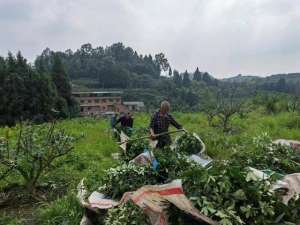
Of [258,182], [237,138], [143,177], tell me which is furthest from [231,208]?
[237,138]

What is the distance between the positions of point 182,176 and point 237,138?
5631 mm

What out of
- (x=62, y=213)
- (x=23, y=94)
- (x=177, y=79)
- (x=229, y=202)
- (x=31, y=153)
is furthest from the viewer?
(x=177, y=79)

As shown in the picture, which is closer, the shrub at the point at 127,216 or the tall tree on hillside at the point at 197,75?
the shrub at the point at 127,216

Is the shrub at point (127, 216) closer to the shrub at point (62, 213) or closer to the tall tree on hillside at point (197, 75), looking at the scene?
the shrub at point (62, 213)

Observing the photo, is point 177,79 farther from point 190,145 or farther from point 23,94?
point 190,145

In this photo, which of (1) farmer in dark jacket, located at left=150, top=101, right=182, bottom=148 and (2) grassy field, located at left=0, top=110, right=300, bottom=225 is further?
(1) farmer in dark jacket, located at left=150, top=101, right=182, bottom=148

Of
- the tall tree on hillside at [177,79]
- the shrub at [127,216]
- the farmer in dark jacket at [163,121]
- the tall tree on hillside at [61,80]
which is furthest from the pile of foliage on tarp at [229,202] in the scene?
the tall tree on hillside at [177,79]

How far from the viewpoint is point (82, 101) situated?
145 feet

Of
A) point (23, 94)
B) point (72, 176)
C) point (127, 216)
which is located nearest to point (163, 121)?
point (72, 176)

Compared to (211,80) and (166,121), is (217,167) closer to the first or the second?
(166,121)

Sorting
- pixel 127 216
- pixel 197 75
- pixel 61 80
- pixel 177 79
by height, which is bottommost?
pixel 127 216

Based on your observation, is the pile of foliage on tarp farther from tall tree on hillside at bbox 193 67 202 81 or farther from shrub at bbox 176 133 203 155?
tall tree on hillside at bbox 193 67 202 81

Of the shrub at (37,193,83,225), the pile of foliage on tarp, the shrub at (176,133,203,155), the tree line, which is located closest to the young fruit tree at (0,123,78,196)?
the shrub at (37,193,83,225)

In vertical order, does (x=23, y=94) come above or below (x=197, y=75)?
below
